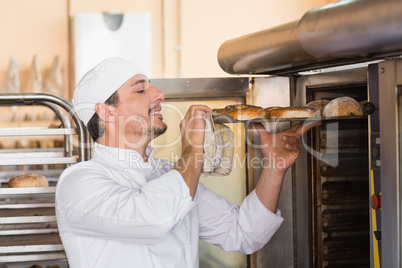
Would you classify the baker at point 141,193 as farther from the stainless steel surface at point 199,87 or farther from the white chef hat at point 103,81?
the stainless steel surface at point 199,87

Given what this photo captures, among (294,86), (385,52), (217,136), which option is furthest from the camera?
(294,86)

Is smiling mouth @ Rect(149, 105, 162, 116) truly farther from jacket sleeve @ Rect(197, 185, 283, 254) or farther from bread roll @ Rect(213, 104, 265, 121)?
jacket sleeve @ Rect(197, 185, 283, 254)

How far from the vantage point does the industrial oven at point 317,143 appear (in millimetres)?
1004

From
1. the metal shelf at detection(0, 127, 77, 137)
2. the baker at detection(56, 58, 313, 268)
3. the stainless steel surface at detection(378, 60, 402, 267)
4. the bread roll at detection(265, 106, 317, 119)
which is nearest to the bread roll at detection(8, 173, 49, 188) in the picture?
the metal shelf at detection(0, 127, 77, 137)

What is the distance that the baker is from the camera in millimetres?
1209

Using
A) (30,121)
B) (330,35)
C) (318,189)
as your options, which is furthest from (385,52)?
(30,121)

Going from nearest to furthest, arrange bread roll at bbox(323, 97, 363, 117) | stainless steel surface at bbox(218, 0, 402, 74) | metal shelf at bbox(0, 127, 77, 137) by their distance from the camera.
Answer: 1. stainless steel surface at bbox(218, 0, 402, 74)
2. bread roll at bbox(323, 97, 363, 117)
3. metal shelf at bbox(0, 127, 77, 137)

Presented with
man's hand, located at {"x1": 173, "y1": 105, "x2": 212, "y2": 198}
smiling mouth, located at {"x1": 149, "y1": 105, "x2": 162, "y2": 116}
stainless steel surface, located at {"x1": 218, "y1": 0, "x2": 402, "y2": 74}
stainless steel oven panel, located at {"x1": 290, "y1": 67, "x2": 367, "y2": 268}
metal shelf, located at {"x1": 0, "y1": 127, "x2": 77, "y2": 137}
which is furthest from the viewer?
metal shelf, located at {"x1": 0, "y1": 127, "x2": 77, "y2": 137}

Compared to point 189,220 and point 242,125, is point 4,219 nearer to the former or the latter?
point 189,220

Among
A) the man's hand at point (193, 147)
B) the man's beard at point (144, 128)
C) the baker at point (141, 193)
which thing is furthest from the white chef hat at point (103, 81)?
the man's hand at point (193, 147)

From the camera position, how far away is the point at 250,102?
5.15 ft

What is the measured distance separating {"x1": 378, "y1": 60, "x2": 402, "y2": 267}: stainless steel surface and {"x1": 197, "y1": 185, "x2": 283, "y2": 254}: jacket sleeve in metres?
0.50

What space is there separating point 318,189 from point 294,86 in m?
0.31

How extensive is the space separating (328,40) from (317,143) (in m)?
0.53
